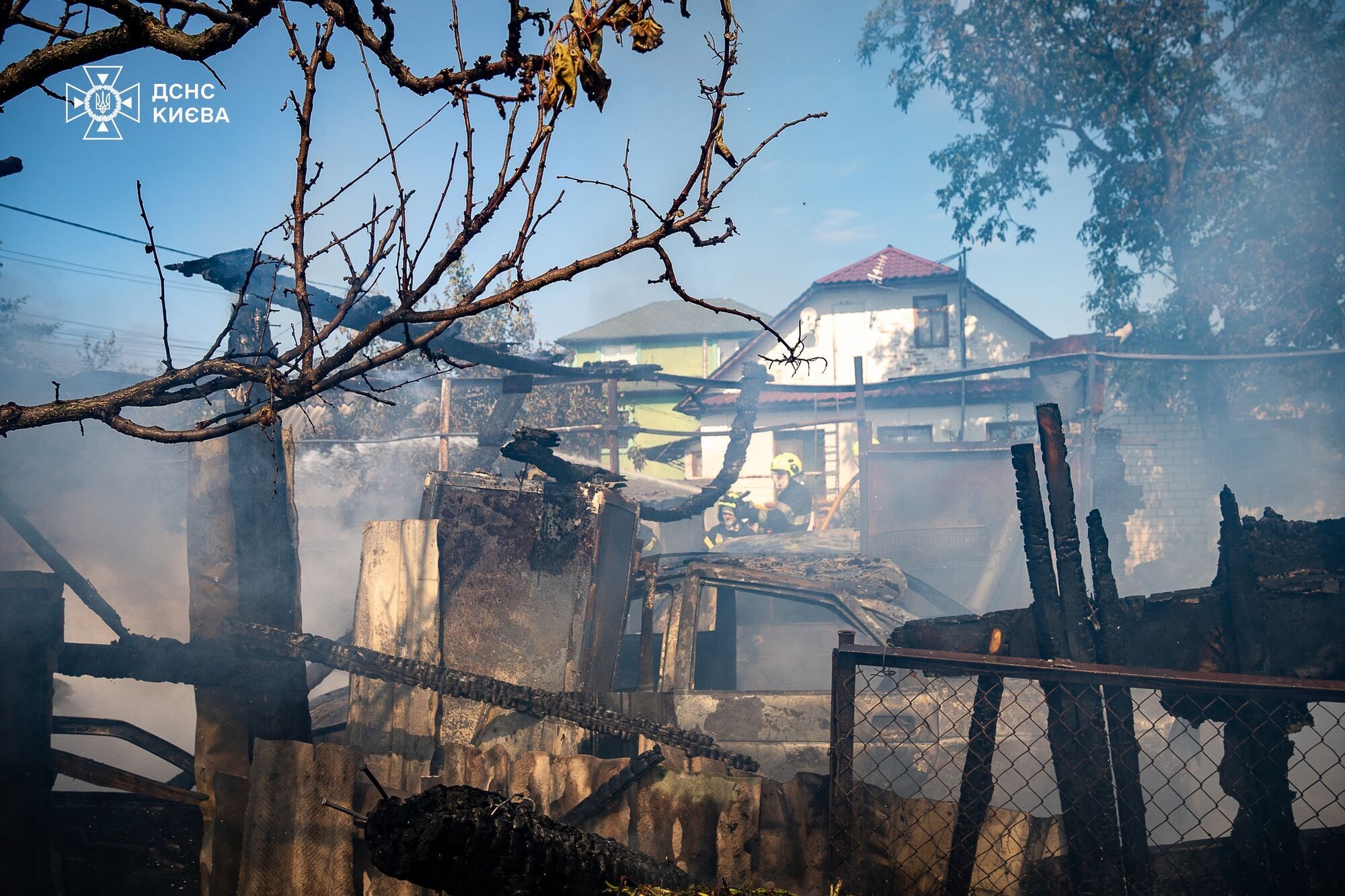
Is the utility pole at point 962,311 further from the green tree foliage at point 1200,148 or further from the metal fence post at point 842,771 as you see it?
the metal fence post at point 842,771

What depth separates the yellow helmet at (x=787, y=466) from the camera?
1947 cm

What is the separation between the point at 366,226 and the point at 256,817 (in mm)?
2605

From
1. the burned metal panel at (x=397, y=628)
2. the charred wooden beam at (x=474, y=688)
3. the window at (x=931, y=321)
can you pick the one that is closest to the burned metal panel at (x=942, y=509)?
the burned metal panel at (x=397, y=628)

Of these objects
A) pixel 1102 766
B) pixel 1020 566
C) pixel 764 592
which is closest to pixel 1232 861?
pixel 1102 766

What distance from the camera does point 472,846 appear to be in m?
1.92

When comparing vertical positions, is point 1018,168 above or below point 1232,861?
above

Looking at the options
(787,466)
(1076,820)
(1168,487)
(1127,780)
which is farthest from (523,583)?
(1168,487)

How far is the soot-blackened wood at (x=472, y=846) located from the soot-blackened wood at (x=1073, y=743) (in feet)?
6.21

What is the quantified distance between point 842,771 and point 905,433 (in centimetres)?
2127

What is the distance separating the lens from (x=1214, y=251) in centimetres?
1730

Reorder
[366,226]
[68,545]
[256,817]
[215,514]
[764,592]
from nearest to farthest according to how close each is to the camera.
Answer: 1. [366,226]
2. [256,817]
3. [215,514]
4. [764,592]
5. [68,545]

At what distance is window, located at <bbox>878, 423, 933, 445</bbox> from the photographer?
22984 millimetres

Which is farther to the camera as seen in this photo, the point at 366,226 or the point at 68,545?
the point at 68,545

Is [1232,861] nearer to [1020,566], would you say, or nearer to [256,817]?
[256,817]
